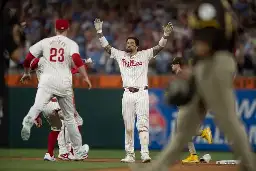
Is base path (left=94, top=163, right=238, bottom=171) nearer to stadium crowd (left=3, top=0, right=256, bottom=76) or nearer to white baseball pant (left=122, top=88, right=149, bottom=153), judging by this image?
white baseball pant (left=122, top=88, right=149, bottom=153)

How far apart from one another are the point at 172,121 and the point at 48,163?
542 centimetres

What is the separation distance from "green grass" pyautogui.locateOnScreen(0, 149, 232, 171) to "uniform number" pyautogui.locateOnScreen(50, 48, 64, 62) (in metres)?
1.86

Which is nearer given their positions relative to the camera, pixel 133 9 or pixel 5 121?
pixel 5 121

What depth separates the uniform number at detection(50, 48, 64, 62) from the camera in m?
13.0

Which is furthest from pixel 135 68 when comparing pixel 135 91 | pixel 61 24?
pixel 61 24

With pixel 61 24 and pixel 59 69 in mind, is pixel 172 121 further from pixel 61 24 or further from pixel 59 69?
pixel 61 24

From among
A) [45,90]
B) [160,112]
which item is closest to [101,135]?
[160,112]

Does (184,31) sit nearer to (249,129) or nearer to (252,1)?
(252,1)

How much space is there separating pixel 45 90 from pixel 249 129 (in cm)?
659

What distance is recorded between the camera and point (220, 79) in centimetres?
770

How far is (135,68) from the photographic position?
1378 cm

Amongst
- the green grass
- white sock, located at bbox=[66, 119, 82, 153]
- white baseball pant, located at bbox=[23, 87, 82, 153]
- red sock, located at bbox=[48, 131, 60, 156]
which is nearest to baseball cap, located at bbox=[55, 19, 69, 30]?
white baseball pant, located at bbox=[23, 87, 82, 153]

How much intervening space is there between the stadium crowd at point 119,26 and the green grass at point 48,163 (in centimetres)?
246

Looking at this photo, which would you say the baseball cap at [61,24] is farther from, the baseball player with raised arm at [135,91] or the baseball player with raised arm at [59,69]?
the baseball player with raised arm at [135,91]
